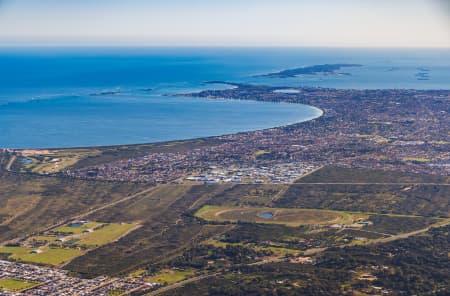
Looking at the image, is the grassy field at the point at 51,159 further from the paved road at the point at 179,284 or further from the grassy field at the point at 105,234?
the paved road at the point at 179,284

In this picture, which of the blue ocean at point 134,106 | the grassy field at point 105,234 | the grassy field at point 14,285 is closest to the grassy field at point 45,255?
the grassy field at point 105,234

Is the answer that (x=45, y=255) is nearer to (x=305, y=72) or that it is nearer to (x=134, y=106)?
(x=134, y=106)

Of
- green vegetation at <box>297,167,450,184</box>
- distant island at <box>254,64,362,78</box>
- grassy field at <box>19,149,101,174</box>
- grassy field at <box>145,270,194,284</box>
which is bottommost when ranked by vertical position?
grassy field at <box>145,270,194,284</box>

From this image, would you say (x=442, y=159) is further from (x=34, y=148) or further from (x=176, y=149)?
(x=34, y=148)

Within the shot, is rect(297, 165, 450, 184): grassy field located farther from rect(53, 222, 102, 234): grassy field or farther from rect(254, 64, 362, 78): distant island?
rect(254, 64, 362, 78): distant island

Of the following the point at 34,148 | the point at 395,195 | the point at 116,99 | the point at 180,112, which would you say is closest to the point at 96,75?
the point at 116,99

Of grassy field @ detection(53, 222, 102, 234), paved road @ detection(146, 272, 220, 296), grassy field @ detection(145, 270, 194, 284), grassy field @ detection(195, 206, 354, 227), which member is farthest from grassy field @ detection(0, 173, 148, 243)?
paved road @ detection(146, 272, 220, 296)
